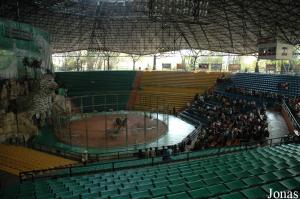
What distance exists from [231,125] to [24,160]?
16.7 metres

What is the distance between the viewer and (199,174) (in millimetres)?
10234

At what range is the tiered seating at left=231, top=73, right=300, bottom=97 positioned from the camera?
3250cm

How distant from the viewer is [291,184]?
7273mm

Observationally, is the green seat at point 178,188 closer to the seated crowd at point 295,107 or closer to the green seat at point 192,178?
the green seat at point 192,178

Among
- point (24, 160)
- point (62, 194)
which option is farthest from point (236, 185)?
point (24, 160)

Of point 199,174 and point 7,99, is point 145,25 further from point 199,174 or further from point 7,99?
point 199,174

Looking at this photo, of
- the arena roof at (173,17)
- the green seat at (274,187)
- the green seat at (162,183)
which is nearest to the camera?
Answer: the green seat at (274,187)

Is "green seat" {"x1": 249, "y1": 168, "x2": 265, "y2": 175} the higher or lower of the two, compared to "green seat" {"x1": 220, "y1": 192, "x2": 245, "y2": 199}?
lower

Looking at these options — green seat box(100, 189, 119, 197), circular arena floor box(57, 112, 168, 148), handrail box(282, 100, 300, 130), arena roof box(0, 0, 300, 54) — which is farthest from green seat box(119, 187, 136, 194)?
arena roof box(0, 0, 300, 54)

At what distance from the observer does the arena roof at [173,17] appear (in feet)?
91.1

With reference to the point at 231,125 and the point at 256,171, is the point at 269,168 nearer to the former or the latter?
the point at 256,171

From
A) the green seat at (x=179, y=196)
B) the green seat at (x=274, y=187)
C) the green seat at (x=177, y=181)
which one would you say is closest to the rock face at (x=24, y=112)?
the green seat at (x=177, y=181)

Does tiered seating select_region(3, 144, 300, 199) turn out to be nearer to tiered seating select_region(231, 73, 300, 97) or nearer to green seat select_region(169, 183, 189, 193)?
green seat select_region(169, 183, 189, 193)

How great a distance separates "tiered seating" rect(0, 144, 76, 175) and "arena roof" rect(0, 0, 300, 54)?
1383 cm
